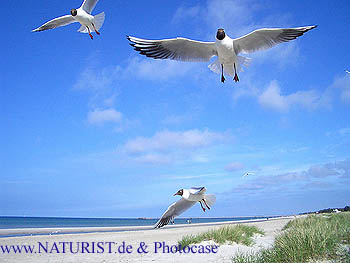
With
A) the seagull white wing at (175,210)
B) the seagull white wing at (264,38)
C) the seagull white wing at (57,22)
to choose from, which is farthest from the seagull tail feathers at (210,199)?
the seagull white wing at (57,22)

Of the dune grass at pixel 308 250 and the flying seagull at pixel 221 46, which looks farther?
the flying seagull at pixel 221 46

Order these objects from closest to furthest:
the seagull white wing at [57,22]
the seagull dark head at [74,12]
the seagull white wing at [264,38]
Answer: the seagull white wing at [264,38]
the seagull dark head at [74,12]
the seagull white wing at [57,22]

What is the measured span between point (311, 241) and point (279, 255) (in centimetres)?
59

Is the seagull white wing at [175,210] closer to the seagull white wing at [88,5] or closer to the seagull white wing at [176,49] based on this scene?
the seagull white wing at [176,49]

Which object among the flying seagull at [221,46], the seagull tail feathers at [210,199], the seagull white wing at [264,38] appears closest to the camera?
the seagull tail feathers at [210,199]

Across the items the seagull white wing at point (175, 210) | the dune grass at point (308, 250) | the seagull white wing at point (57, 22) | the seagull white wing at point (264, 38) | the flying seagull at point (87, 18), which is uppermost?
the seagull white wing at point (57, 22)

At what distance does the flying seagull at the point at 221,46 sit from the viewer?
241 inches

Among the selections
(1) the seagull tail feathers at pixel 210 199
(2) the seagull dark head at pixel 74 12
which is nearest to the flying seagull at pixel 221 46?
(1) the seagull tail feathers at pixel 210 199

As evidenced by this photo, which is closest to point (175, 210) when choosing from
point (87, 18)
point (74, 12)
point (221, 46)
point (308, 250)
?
point (308, 250)

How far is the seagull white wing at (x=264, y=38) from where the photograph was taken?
630 centimetres

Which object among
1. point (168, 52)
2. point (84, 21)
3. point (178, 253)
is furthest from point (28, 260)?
point (168, 52)

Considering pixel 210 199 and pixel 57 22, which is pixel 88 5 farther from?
pixel 210 199

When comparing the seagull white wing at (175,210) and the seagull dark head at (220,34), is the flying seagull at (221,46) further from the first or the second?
the seagull white wing at (175,210)

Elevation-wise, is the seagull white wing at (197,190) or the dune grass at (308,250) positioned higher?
the seagull white wing at (197,190)
